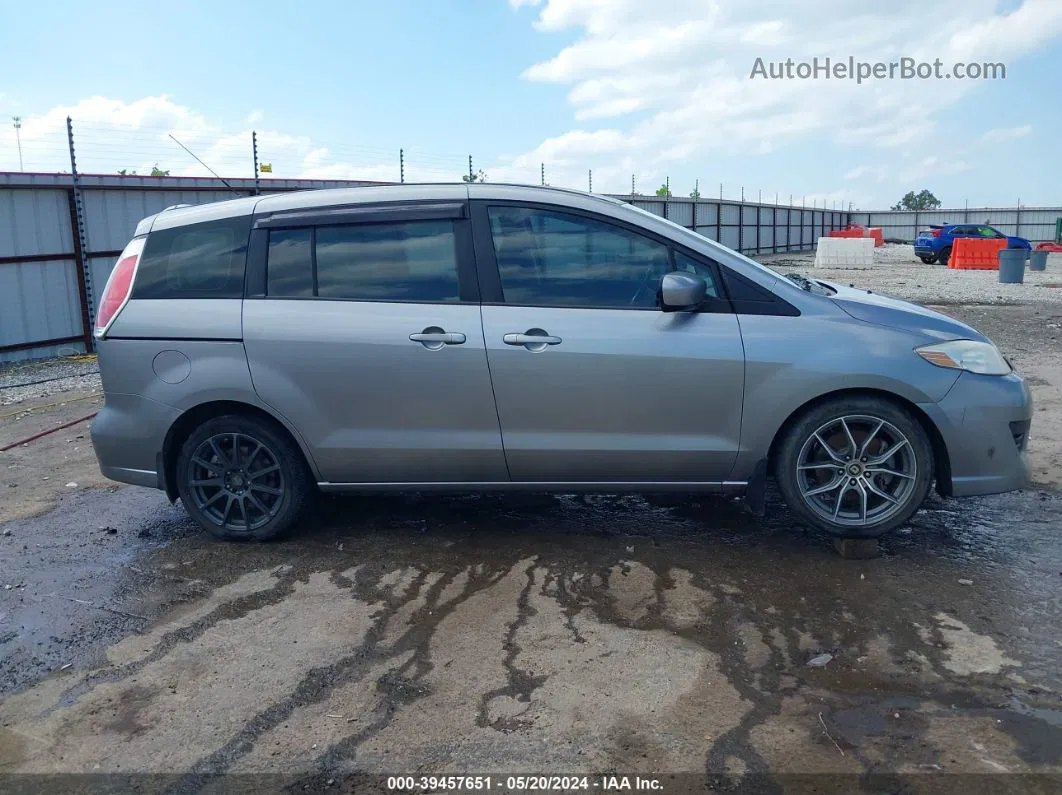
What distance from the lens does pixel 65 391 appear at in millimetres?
9867

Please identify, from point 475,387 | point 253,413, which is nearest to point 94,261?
point 253,413

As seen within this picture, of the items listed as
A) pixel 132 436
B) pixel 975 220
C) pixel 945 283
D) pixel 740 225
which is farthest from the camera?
pixel 975 220

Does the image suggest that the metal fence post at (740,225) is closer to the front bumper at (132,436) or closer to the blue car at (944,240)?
the blue car at (944,240)

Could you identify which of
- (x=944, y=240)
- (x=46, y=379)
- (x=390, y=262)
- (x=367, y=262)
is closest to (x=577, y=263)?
(x=390, y=262)

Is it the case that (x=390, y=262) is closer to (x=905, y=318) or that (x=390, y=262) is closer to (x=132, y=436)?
(x=132, y=436)

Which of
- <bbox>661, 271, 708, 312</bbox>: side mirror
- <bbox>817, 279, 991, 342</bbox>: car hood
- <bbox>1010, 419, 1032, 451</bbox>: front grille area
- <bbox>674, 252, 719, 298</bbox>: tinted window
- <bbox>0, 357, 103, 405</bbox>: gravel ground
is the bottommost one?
<bbox>0, 357, 103, 405</bbox>: gravel ground

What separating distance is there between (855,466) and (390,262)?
8.42 ft

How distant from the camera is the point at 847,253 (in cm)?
3262

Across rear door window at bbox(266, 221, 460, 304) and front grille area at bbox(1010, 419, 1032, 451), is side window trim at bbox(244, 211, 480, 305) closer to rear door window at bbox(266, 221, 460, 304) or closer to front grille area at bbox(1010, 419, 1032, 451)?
rear door window at bbox(266, 221, 460, 304)

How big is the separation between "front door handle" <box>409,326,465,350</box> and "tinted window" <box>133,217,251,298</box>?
1.03m

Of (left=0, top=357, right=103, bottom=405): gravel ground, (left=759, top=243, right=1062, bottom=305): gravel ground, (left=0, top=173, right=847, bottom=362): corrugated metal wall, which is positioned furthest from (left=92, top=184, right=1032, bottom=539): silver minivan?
(left=759, top=243, right=1062, bottom=305): gravel ground

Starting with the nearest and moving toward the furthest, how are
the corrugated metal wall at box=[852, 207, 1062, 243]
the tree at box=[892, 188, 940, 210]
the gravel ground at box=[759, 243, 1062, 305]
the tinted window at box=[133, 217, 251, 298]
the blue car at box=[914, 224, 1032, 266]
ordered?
the tinted window at box=[133, 217, 251, 298]
the gravel ground at box=[759, 243, 1062, 305]
the blue car at box=[914, 224, 1032, 266]
the corrugated metal wall at box=[852, 207, 1062, 243]
the tree at box=[892, 188, 940, 210]

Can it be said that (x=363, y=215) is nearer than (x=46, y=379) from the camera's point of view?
Yes

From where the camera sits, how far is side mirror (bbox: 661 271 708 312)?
441cm
